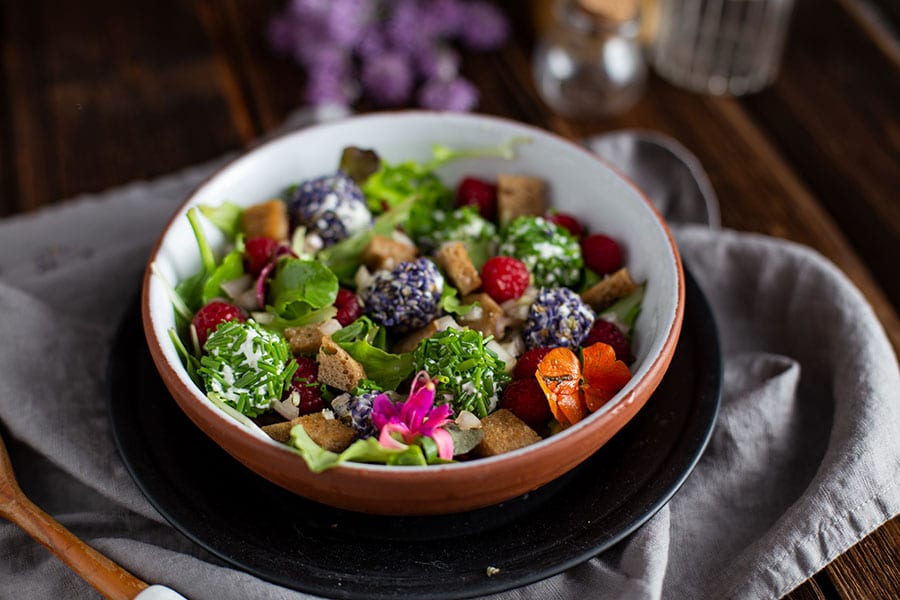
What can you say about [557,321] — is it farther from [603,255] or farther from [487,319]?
[603,255]

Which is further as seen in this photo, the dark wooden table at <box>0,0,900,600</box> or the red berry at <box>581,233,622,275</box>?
the dark wooden table at <box>0,0,900,600</box>

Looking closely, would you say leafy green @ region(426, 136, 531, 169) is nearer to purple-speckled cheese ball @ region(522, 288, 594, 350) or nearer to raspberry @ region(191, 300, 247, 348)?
purple-speckled cheese ball @ region(522, 288, 594, 350)

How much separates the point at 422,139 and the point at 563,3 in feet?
2.24

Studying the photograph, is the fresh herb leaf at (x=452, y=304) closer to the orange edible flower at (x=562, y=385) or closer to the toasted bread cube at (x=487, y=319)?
the toasted bread cube at (x=487, y=319)

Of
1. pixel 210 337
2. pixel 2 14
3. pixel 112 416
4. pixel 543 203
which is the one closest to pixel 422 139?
pixel 543 203

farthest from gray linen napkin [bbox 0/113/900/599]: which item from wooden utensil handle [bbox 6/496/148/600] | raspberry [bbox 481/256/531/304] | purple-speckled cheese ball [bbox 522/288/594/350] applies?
raspberry [bbox 481/256/531/304]

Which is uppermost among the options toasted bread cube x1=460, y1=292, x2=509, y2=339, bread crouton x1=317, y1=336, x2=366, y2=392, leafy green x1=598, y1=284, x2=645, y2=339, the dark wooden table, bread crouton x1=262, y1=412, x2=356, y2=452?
bread crouton x1=317, y1=336, x2=366, y2=392

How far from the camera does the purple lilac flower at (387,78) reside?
2270 mm

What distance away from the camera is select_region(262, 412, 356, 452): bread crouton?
3.93 feet

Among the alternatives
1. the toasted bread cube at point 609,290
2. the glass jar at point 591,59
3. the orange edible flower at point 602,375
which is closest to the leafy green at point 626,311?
the toasted bread cube at point 609,290

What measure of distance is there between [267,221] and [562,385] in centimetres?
58

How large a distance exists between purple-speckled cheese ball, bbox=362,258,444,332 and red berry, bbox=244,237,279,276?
0.63 ft

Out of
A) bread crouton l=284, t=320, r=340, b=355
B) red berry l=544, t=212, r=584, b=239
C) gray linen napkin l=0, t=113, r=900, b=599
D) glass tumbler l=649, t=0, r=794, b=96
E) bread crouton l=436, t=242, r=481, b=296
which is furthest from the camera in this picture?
glass tumbler l=649, t=0, r=794, b=96

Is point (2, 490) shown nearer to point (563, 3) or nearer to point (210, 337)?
point (210, 337)
